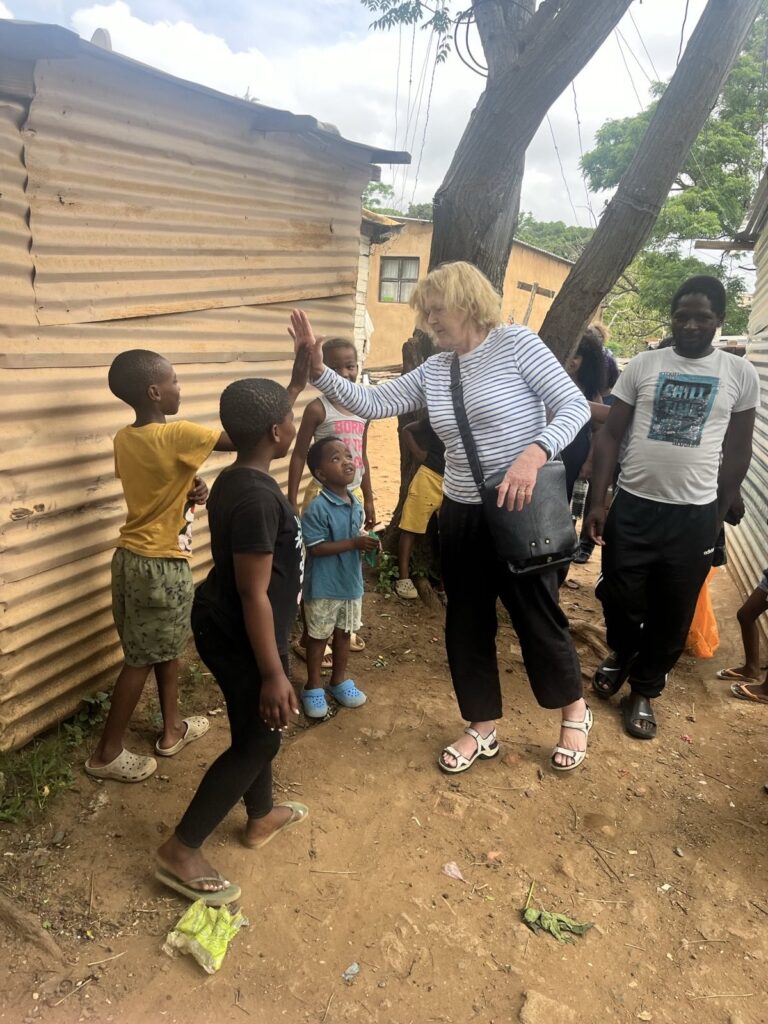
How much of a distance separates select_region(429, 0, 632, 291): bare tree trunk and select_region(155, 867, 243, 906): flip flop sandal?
3.47 metres

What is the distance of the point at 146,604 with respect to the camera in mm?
2557

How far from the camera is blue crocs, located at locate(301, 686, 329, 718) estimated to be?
3.14 m

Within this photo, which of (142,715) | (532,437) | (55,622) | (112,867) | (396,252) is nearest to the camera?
(112,867)

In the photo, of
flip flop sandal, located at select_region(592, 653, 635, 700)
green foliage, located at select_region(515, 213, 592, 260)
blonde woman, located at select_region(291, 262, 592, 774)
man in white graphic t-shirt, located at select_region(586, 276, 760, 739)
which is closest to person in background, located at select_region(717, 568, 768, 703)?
flip flop sandal, located at select_region(592, 653, 635, 700)

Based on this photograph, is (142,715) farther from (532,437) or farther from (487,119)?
(487,119)

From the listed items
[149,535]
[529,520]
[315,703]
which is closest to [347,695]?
[315,703]

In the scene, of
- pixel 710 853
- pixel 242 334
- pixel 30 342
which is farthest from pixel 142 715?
pixel 710 853

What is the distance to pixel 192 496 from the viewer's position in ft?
8.39

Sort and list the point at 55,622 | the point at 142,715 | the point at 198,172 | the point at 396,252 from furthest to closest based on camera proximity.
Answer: the point at 396,252, the point at 198,172, the point at 142,715, the point at 55,622

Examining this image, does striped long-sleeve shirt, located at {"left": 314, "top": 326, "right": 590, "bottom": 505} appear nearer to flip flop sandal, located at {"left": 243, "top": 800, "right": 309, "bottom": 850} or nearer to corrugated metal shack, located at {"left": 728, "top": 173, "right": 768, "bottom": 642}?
flip flop sandal, located at {"left": 243, "top": 800, "right": 309, "bottom": 850}

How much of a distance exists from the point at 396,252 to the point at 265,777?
19133 millimetres

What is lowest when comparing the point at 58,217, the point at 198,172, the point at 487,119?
the point at 58,217

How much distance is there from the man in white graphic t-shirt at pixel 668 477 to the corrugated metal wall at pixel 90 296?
6.98 feet

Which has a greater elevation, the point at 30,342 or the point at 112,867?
the point at 30,342
